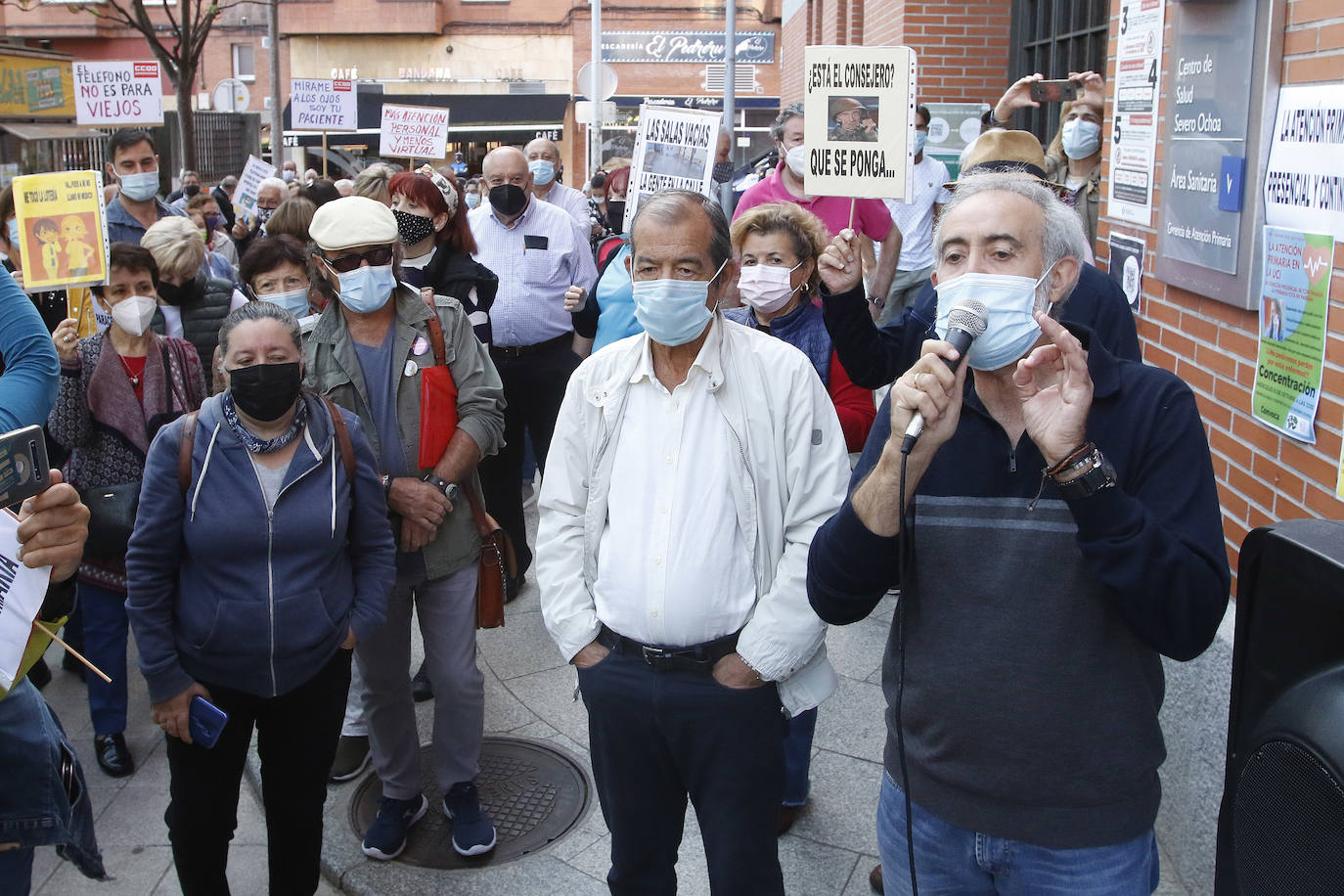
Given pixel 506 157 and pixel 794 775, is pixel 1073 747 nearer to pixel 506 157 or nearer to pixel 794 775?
pixel 794 775

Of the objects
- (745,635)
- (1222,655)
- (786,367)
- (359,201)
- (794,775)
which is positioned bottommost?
(794,775)

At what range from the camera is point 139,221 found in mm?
7102

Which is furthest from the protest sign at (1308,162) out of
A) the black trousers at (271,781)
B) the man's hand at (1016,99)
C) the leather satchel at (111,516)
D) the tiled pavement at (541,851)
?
the leather satchel at (111,516)

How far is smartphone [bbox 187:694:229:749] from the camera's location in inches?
128

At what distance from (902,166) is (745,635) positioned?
6.75 ft

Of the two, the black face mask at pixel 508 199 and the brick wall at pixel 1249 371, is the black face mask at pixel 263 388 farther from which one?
the black face mask at pixel 508 199

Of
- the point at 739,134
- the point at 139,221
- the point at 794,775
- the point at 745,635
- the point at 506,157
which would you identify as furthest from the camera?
the point at 739,134

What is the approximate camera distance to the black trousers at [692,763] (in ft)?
9.33

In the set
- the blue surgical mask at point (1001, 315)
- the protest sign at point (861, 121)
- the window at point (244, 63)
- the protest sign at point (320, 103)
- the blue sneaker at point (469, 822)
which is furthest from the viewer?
the window at point (244, 63)

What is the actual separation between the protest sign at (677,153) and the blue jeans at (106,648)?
282 cm

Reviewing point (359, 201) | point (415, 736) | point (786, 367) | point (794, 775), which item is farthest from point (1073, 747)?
point (359, 201)

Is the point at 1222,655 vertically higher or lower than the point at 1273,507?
lower

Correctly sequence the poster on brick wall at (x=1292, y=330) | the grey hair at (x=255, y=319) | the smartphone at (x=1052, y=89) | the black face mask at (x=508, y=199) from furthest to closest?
the black face mask at (x=508, y=199) → the smartphone at (x=1052, y=89) → the grey hair at (x=255, y=319) → the poster on brick wall at (x=1292, y=330)

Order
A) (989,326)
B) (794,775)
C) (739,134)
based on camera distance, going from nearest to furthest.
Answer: (989,326) < (794,775) < (739,134)
